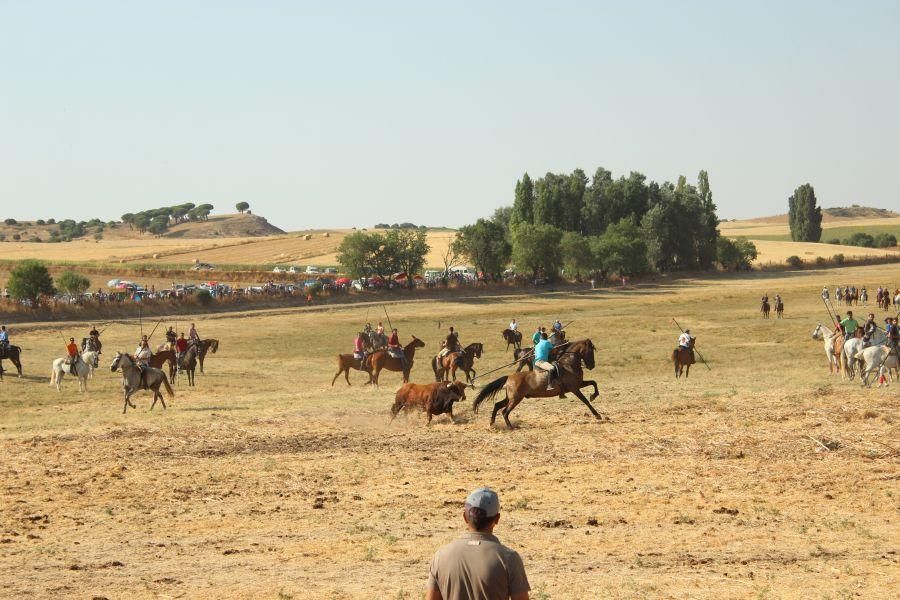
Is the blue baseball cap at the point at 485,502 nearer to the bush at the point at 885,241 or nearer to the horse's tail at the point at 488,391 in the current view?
the horse's tail at the point at 488,391

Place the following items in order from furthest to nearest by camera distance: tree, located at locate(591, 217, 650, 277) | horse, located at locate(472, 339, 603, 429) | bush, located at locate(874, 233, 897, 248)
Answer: bush, located at locate(874, 233, 897, 248) → tree, located at locate(591, 217, 650, 277) → horse, located at locate(472, 339, 603, 429)

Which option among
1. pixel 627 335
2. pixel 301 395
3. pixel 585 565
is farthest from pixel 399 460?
pixel 627 335

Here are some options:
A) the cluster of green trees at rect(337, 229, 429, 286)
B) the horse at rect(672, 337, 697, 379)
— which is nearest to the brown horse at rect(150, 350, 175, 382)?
the horse at rect(672, 337, 697, 379)

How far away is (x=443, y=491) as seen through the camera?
56.3ft

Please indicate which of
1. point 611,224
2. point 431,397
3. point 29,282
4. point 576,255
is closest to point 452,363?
point 431,397

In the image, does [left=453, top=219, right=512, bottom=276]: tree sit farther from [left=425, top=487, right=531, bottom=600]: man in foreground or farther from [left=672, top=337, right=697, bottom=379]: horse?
[left=425, top=487, right=531, bottom=600]: man in foreground

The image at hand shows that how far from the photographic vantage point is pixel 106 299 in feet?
242

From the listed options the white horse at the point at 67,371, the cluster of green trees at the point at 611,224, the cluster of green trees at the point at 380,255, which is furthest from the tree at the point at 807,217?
the white horse at the point at 67,371

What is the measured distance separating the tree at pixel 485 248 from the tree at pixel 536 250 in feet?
5.41

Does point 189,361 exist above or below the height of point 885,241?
below

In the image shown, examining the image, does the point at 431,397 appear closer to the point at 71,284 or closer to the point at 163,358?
the point at 163,358

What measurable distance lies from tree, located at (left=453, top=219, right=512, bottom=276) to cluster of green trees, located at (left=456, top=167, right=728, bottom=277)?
0.10m

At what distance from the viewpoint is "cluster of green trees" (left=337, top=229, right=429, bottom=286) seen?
97750 millimetres

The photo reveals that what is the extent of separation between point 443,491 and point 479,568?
34.1 ft
